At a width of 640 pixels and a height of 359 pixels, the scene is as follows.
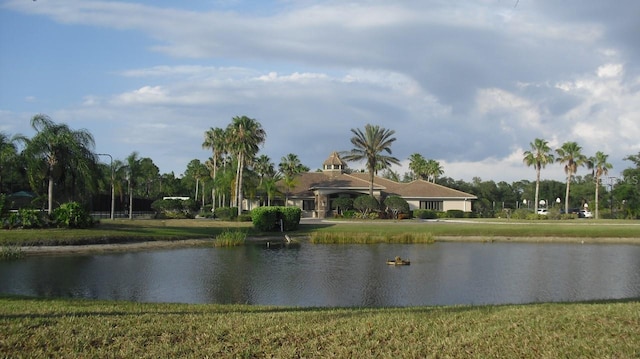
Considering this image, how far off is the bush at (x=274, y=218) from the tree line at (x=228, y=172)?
12.6 meters

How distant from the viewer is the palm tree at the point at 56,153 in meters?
37.5

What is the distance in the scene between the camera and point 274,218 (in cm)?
4653

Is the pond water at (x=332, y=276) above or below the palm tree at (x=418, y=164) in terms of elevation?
below

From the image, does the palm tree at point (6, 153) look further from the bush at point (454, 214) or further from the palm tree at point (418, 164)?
the palm tree at point (418, 164)

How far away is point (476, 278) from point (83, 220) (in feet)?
83.7

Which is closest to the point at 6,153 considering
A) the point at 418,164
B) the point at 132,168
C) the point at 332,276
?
the point at 132,168

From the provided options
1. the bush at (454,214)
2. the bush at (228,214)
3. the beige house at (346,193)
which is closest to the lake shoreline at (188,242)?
the bush at (228,214)

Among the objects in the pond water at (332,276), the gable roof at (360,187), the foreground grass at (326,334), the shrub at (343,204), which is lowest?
the pond water at (332,276)

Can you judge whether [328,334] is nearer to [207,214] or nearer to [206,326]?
[206,326]

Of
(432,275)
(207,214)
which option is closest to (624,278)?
(432,275)

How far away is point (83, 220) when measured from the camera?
36.1m

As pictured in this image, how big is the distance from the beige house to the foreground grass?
202 feet

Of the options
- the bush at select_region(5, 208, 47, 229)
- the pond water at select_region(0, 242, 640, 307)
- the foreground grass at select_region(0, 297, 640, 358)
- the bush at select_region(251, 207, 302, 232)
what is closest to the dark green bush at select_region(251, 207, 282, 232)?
the bush at select_region(251, 207, 302, 232)

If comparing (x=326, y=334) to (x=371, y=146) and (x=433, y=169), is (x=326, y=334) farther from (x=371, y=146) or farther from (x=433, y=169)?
(x=433, y=169)
